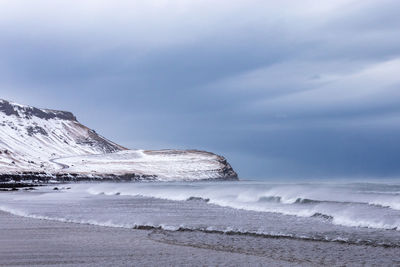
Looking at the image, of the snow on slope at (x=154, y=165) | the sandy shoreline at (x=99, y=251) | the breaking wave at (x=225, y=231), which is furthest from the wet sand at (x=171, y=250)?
the snow on slope at (x=154, y=165)

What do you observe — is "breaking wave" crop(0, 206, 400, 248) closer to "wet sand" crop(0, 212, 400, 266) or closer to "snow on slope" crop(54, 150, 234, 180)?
"wet sand" crop(0, 212, 400, 266)

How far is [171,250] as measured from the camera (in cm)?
1383

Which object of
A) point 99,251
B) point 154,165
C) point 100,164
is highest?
point 154,165

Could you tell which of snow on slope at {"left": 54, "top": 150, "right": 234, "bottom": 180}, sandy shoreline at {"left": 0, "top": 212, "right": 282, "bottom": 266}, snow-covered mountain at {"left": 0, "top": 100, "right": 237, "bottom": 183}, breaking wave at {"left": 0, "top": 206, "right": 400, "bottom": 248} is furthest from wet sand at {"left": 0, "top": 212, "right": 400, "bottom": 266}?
snow on slope at {"left": 54, "top": 150, "right": 234, "bottom": 180}

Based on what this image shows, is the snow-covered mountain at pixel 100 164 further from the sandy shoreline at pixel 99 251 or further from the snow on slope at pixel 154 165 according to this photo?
the sandy shoreline at pixel 99 251

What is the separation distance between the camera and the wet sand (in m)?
12.0

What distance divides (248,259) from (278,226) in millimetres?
7474

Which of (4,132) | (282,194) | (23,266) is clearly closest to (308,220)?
(23,266)

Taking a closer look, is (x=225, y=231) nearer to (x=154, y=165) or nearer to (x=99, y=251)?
(x=99, y=251)

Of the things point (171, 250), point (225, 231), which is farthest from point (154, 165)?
point (171, 250)

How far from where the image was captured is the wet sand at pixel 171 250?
1201cm

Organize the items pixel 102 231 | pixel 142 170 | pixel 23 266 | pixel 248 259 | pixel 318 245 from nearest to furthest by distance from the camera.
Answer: pixel 23 266
pixel 248 259
pixel 318 245
pixel 102 231
pixel 142 170

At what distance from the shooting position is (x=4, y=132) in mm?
191625

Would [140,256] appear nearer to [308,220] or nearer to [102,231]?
[102,231]
